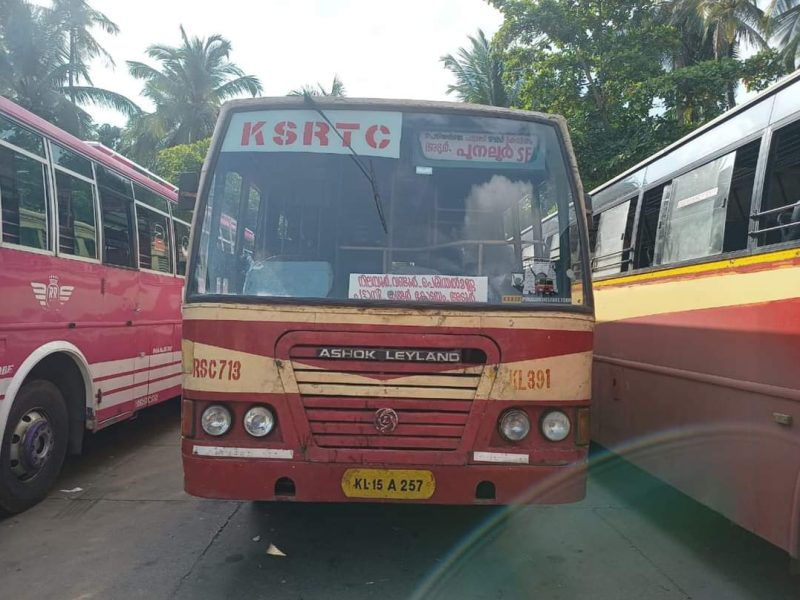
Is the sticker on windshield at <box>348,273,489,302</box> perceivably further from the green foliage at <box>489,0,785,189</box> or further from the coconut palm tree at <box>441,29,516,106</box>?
the coconut palm tree at <box>441,29,516,106</box>

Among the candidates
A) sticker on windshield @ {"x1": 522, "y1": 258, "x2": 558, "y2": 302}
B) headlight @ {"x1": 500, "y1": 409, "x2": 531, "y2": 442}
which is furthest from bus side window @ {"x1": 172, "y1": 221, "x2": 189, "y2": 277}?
headlight @ {"x1": 500, "y1": 409, "x2": 531, "y2": 442}

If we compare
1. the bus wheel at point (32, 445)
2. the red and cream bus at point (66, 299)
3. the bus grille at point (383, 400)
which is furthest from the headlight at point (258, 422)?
the bus wheel at point (32, 445)

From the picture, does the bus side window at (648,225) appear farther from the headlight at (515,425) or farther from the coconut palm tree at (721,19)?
the coconut palm tree at (721,19)

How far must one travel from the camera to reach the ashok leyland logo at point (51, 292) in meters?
4.64

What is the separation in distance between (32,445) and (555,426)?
3.89 m

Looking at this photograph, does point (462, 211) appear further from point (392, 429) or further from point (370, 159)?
point (392, 429)

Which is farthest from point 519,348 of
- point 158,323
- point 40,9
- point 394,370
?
point 40,9

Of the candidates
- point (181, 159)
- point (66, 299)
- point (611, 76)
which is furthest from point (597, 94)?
point (181, 159)

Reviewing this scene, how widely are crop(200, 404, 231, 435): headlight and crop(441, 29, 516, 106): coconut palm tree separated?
57.3 ft

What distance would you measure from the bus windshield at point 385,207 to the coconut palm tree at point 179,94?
2748 centimetres

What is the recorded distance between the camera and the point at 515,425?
136 inches

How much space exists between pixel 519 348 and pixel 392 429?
808mm

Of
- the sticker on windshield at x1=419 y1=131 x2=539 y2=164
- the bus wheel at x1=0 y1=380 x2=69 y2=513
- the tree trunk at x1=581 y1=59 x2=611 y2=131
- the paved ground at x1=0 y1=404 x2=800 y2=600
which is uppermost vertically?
the tree trunk at x1=581 y1=59 x2=611 y2=131

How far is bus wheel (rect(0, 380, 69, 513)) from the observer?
180 inches
